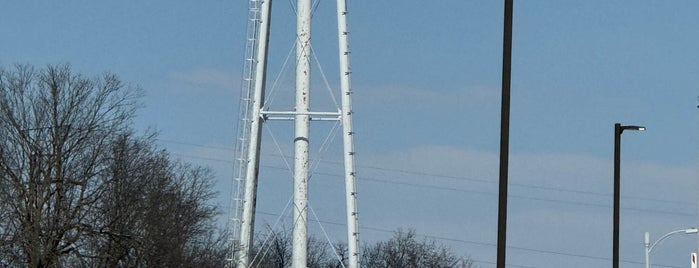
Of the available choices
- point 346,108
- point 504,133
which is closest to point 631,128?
point 346,108

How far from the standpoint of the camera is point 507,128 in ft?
83.9

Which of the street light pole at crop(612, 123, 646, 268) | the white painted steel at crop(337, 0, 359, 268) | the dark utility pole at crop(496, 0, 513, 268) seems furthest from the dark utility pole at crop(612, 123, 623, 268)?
the dark utility pole at crop(496, 0, 513, 268)

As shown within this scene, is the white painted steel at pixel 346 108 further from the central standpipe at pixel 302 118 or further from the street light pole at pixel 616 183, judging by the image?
the street light pole at pixel 616 183

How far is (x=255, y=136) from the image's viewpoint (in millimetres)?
43438

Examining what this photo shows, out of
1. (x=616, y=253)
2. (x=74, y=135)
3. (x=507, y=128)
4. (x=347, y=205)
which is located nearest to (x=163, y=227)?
(x=74, y=135)

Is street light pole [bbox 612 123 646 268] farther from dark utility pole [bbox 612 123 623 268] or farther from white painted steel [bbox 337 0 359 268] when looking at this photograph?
white painted steel [bbox 337 0 359 268]

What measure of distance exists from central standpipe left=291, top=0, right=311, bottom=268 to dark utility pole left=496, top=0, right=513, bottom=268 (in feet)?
56.6

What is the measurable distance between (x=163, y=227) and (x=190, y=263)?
1.83 metres

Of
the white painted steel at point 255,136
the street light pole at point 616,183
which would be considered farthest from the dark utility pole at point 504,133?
the white painted steel at point 255,136

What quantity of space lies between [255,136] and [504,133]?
1863cm

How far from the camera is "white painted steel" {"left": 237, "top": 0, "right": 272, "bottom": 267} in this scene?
43250 mm

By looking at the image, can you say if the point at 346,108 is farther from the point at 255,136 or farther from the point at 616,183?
the point at 616,183

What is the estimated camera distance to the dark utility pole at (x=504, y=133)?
984 inches

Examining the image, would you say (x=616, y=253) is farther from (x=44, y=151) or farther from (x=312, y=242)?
(x=312, y=242)
